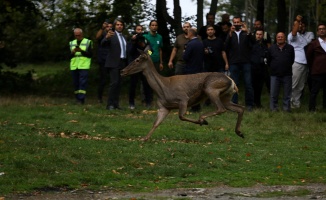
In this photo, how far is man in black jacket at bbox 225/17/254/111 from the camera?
25422mm

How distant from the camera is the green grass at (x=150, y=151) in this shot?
1467 centimetres

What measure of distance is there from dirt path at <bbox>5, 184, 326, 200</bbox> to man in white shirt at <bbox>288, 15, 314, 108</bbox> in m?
12.6

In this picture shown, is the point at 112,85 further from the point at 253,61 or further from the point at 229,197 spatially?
the point at 229,197

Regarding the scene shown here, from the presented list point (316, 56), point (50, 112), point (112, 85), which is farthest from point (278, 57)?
point (50, 112)

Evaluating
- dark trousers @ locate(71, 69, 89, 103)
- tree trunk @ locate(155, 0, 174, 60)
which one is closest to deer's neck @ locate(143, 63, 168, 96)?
dark trousers @ locate(71, 69, 89, 103)

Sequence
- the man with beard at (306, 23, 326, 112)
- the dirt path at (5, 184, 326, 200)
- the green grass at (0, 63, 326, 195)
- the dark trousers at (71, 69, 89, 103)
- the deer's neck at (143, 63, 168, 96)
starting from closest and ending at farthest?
1. the dirt path at (5, 184, 326, 200)
2. the green grass at (0, 63, 326, 195)
3. the deer's neck at (143, 63, 168, 96)
4. the man with beard at (306, 23, 326, 112)
5. the dark trousers at (71, 69, 89, 103)

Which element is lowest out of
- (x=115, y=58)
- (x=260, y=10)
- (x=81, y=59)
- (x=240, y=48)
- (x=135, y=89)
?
(x=135, y=89)

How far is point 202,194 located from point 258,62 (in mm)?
13147

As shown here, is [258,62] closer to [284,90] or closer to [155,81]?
[284,90]

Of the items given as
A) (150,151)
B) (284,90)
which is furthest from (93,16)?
(150,151)

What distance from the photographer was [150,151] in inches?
683

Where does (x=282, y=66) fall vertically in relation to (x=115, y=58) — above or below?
below

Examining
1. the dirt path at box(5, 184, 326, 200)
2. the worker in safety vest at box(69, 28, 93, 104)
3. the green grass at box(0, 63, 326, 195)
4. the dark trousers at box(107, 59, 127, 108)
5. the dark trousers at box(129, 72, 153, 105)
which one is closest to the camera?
the dirt path at box(5, 184, 326, 200)

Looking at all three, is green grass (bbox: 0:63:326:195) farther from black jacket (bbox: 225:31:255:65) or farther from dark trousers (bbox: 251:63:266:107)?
dark trousers (bbox: 251:63:266:107)
